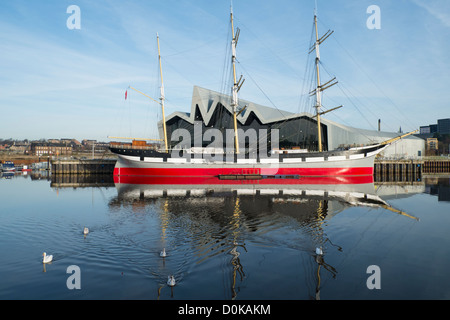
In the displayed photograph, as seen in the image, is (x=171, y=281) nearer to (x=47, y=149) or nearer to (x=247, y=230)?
(x=247, y=230)

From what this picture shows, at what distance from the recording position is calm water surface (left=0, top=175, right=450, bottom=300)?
7.75 meters

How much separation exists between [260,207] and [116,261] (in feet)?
41.3

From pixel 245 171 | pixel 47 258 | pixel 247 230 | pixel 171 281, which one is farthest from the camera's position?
pixel 245 171

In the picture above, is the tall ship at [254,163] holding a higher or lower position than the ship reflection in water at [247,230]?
higher

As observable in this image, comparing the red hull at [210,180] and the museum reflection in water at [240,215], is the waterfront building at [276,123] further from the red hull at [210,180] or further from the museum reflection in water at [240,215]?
the museum reflection in water at [240,215]

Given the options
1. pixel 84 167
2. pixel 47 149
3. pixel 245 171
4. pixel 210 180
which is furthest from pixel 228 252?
pixel 47 149

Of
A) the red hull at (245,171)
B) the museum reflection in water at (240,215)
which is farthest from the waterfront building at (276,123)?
the museum reflection in water at (240,215)

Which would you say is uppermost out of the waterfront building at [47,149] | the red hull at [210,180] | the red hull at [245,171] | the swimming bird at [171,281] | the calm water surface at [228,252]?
the waterfront building at [47,149]

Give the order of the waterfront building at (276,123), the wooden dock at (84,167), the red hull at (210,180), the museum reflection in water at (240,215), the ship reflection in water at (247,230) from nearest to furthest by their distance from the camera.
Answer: the ship reflection in water at (247,230), the museum reflection in water at (240,215), the red hull at (210,180), the wooden dock at (84,167), the waterfront building at (276,123)

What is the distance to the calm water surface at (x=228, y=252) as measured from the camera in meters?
7.75

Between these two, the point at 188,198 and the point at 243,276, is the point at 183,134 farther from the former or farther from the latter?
the point at 243,276

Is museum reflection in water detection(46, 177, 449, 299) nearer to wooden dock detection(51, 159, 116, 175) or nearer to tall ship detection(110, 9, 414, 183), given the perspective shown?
tall ship detection(110, 9, 414, 183)

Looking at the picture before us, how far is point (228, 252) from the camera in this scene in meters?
10.7
